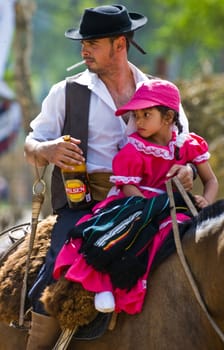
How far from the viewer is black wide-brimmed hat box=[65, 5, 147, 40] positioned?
5793 mm

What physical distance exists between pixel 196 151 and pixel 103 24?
0.93 m

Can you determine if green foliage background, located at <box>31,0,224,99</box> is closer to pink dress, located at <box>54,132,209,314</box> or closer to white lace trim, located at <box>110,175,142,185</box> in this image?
pink dress, located at <box>54,132,209,314</box>

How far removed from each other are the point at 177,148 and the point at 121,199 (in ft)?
1.44

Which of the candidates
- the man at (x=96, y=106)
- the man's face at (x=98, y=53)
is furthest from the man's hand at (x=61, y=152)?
the man's face at (x=98, y=53)

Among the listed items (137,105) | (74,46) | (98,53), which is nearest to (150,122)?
(137,105)

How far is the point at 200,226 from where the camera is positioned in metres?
5.16

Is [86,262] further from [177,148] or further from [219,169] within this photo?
[219,169]

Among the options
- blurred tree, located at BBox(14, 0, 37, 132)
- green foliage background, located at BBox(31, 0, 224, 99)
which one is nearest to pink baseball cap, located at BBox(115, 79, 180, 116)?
blurred tree, located at BBox(14, 0, 37, 132)

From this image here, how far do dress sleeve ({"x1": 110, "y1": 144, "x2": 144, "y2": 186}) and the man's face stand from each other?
2.16 feet

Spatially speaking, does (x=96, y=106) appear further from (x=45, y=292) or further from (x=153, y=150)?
(x=45, y=292)

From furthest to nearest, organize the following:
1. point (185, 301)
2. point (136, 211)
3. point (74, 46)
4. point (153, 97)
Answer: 1. point (74, 46)
2. point (153, 97)
3. point (136, 211)
4. point (185, 301)

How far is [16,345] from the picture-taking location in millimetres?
6012

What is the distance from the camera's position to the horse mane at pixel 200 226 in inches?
199

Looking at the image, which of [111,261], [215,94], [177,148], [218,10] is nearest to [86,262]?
[111,261]
